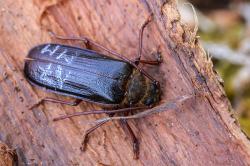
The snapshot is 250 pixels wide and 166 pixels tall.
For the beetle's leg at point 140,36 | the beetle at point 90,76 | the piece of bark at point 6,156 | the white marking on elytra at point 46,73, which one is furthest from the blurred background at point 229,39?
the piece of bark at point 6,156

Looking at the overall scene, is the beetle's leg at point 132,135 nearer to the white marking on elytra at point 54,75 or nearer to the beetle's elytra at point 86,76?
the beetle's elytra at point 86,76

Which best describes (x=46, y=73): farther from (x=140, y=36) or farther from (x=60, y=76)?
(x=140, y=36)

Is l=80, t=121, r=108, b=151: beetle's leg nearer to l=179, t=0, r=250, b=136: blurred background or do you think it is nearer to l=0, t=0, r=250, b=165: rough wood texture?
l=0, t=0, r=250, b=165: rough wood texture

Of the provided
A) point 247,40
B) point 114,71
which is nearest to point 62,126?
point 114,71

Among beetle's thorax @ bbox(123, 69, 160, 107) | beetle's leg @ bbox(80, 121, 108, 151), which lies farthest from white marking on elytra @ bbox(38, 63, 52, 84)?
beetle's thorax @ bbox(123, 69, 160, 107)

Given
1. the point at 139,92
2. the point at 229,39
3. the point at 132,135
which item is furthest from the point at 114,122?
the point at 229,39
